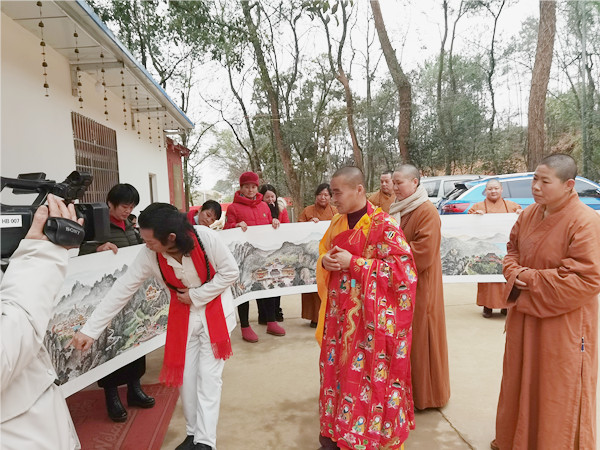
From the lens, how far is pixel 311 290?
15.5ft

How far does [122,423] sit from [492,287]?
4192 millimetres

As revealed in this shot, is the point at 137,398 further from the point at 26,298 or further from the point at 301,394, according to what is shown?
the point at 26,298

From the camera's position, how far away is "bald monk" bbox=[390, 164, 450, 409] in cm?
290

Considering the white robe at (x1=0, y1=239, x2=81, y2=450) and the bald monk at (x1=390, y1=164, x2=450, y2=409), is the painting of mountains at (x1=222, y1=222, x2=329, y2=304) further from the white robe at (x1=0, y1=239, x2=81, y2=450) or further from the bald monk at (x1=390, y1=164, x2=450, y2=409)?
the white robe at (x1=0, y1=239, x2=81, y2=450)

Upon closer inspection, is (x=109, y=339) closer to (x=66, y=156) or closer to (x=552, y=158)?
(x=552, y=158)

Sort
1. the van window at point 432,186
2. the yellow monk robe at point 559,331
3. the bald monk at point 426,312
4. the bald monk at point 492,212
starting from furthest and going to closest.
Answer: the van window at point 432,186
the bald monk at point 492,212
the bald monk at point 426,312
the yellow monk robe at point 559,331

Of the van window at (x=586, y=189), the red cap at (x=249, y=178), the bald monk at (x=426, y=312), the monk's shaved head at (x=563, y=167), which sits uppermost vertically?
the red cap at (x=249, y=178)

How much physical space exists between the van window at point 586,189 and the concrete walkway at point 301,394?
14.6 feet

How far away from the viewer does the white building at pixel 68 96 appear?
14.2 ft

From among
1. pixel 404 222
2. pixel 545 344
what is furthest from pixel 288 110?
pixel 545 344

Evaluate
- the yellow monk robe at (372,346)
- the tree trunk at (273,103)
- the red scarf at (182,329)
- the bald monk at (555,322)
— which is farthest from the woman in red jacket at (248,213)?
the tree trunk at (273,103)

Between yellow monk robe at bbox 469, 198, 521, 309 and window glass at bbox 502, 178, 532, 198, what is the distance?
395cm

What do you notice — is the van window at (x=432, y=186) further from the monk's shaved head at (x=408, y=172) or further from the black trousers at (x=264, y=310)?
the monk's shaved head at (x=408, y=172)

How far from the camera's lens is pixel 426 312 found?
2.93 m
